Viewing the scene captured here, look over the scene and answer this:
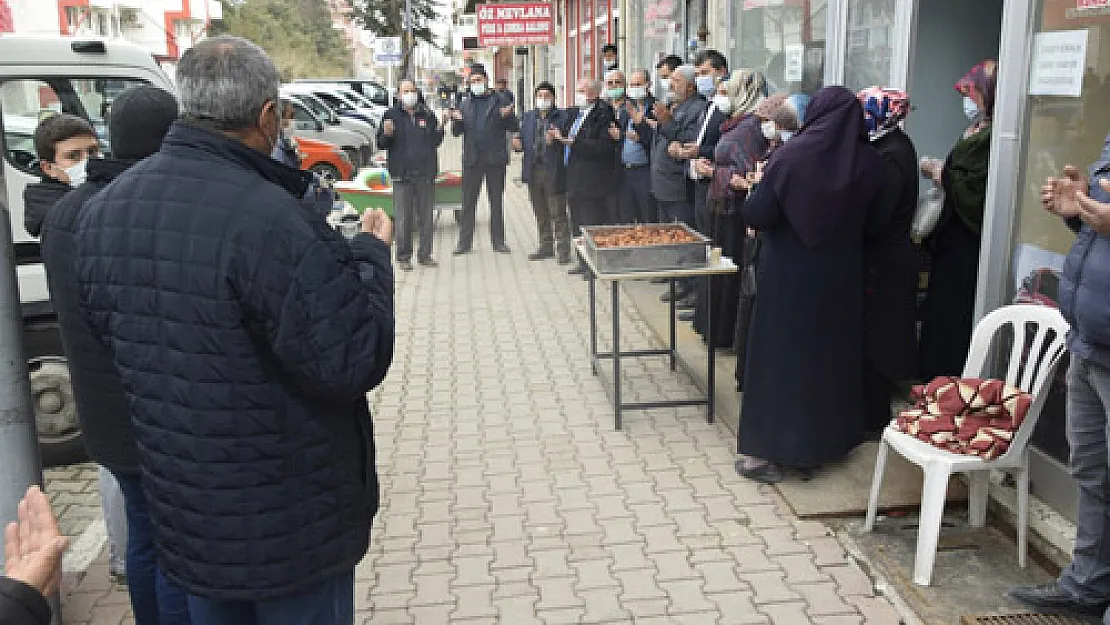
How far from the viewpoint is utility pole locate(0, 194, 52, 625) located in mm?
2619

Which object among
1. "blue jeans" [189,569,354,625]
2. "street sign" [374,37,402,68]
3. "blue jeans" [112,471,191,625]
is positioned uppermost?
"street sign" [374,37,402,68]

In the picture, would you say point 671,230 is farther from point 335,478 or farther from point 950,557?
point 335,478

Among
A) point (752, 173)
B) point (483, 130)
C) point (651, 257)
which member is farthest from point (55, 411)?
point (483, 130)

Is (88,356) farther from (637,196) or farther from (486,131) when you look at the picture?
(486,131)

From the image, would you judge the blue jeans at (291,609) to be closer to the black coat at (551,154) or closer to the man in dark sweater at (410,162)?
the black coat at (551,154)

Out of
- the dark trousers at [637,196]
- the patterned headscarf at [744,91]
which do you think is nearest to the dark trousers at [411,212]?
the dark trousers at [637,196]

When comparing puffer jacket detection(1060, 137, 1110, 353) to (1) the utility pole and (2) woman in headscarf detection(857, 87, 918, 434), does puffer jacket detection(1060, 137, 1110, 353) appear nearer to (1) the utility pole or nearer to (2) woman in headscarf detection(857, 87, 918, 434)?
(2) woman in headscarf detection(857, 87, 918, 434)

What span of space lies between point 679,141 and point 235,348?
5.73 meters

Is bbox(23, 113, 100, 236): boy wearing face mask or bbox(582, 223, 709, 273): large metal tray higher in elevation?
bbox(23, 113, 100, 236): boy wearing face mask

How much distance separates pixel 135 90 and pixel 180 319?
4.46ft

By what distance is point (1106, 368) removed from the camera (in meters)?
3.02

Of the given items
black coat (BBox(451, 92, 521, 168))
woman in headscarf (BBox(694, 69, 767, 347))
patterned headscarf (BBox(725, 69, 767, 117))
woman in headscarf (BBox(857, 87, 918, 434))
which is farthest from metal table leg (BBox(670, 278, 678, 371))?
black coat (BBox(451, 92, 521, 168))

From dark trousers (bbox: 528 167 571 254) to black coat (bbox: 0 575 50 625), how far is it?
9239 mm

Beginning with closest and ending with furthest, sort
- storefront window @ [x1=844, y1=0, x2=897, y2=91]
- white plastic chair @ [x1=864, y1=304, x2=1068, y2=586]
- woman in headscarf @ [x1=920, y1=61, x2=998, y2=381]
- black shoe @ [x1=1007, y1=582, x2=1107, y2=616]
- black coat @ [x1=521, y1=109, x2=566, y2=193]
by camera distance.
Result: 1. black shoe @ [x1=1007, y1=582, x2=1107, y2=616]
2. white plastic chair @ [x1=864, y1=304, x2=1068, y2=586]
3. woman in headscarf @ [x1=920, y1=61, x2=998, y2=381]
4. storefront window @ [x1=844, y1=0, x2=897, y2=91]
5. black coat @ [x1=521, y1=109, x2=566, y2=193]
